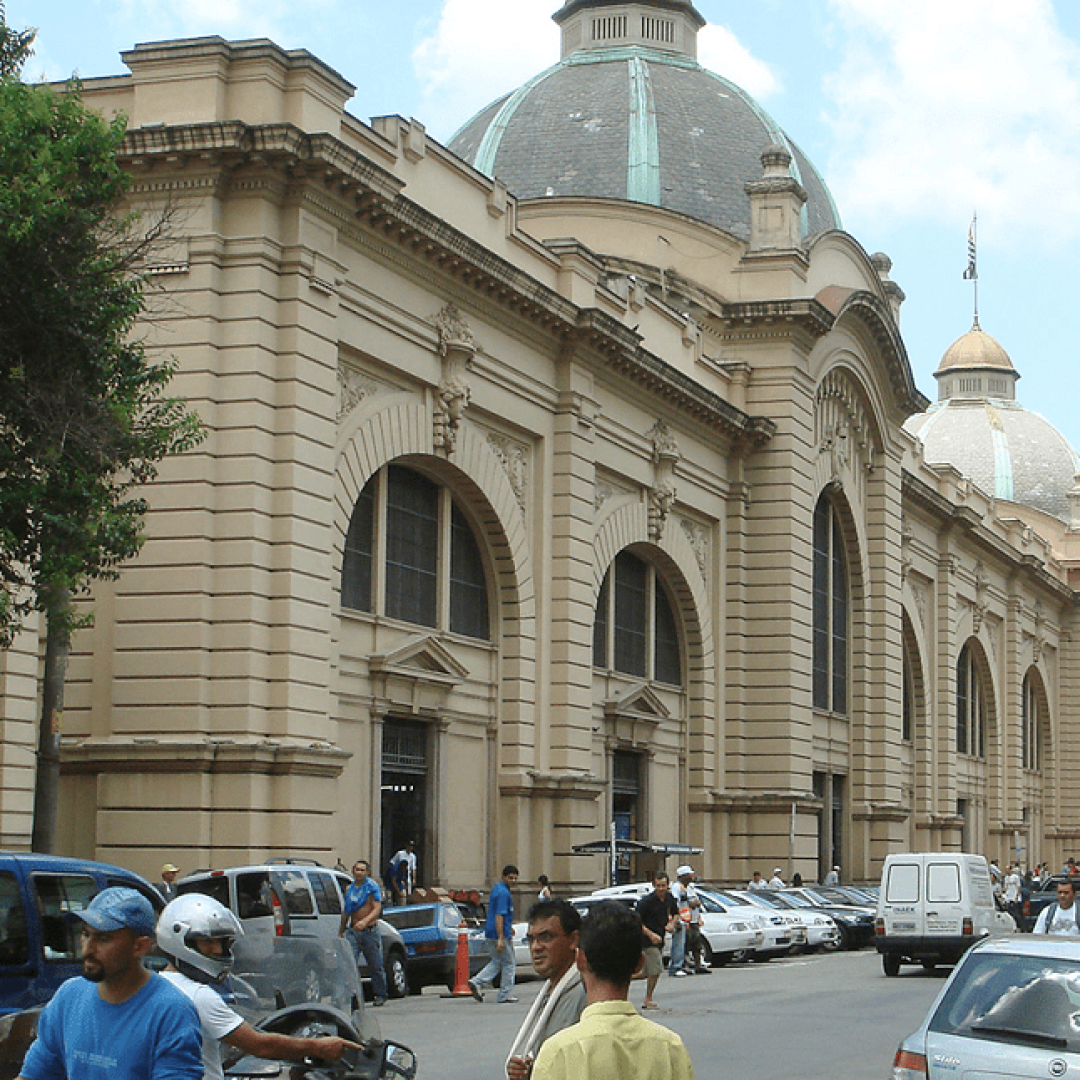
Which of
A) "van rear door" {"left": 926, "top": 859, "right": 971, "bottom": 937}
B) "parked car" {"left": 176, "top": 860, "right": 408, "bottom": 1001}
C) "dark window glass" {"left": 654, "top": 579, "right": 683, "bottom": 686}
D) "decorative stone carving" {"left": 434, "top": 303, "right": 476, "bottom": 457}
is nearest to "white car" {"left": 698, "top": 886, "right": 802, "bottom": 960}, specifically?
"van rear door" {"left": 926, "top": 859, "right": 971, "bottom": 937}

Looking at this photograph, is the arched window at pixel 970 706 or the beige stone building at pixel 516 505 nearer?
the beige stone building at pixel 516 505

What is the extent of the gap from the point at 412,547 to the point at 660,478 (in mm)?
10393

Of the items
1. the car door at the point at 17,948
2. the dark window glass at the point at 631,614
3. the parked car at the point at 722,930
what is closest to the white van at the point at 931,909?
the parked car at the point at 722,930

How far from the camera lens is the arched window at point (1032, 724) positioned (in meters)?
83.4

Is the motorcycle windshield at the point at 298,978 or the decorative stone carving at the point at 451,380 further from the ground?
the decorative stone carving at the point at 451,380

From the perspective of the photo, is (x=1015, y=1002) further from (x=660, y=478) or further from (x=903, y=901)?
(x=660, y=478)

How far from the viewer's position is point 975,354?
101 m

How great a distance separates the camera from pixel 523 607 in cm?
3634

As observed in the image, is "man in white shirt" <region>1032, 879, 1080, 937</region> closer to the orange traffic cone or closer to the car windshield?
the car windshield

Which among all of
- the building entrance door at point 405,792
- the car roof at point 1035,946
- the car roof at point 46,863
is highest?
the building entrance door at point 405,792

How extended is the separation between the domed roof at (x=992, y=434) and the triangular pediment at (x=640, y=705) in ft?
168

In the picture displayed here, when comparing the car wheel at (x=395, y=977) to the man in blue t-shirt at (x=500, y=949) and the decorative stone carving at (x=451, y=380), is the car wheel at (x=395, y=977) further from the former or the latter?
the decorative stone carving at (x=451, y=380)

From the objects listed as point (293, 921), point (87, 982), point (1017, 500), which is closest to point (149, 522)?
point (293, 921)

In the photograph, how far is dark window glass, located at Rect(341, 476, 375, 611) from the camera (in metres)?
31.1
